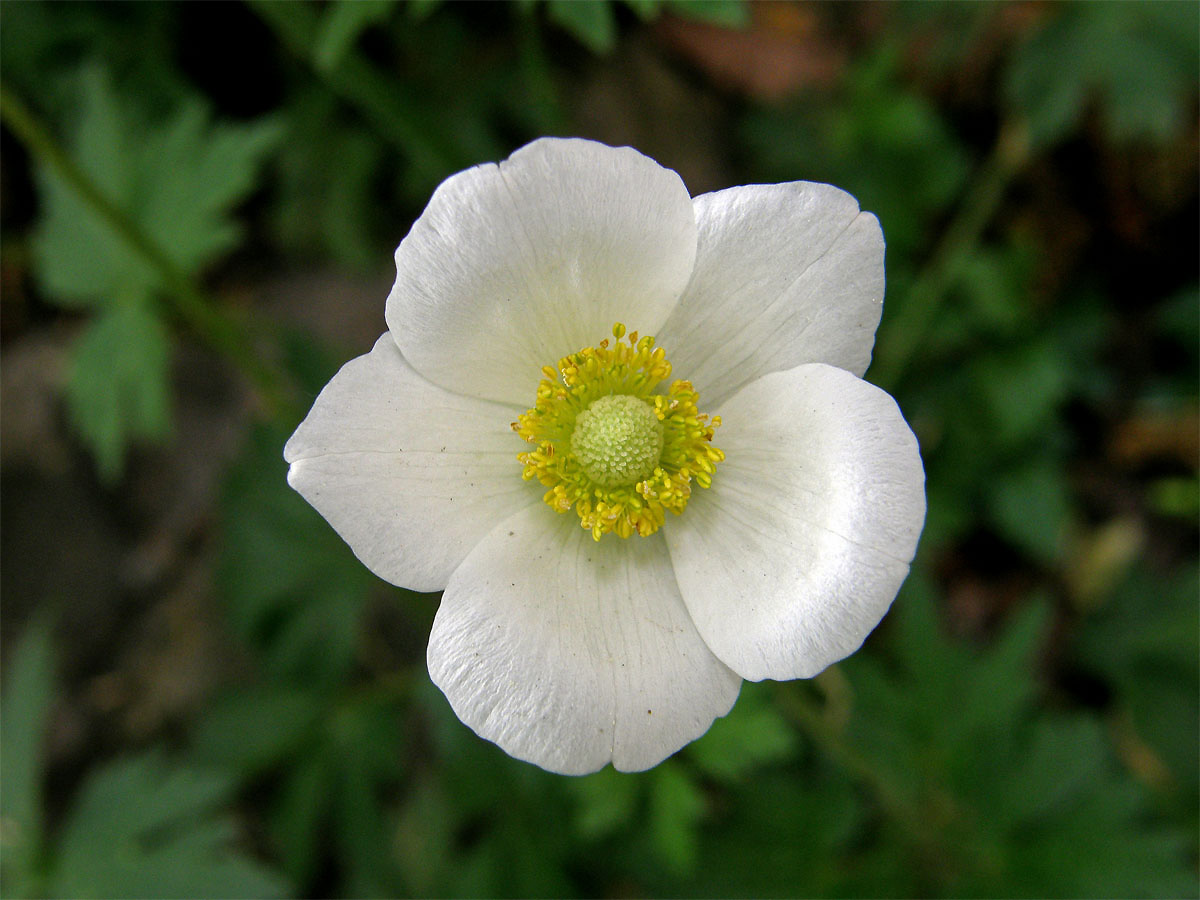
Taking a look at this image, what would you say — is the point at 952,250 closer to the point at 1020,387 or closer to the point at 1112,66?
the point at 1020,387

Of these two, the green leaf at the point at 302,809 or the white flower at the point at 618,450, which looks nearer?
the white flower at the point at 618,450

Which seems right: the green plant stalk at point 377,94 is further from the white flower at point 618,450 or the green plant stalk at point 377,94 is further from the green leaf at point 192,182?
the white flower at point 618,450

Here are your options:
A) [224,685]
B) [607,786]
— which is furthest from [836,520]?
[224,685]

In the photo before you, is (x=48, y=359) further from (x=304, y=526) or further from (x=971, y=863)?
(x=971, y=863)

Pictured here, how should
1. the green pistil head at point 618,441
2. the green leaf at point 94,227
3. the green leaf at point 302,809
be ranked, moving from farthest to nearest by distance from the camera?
the green leaf at point 302,809
the green leaf at point 94,227
the green pistil head at point 618,441

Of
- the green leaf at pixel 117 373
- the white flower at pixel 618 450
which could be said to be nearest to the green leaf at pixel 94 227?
the green leaf at pixel 117 373
